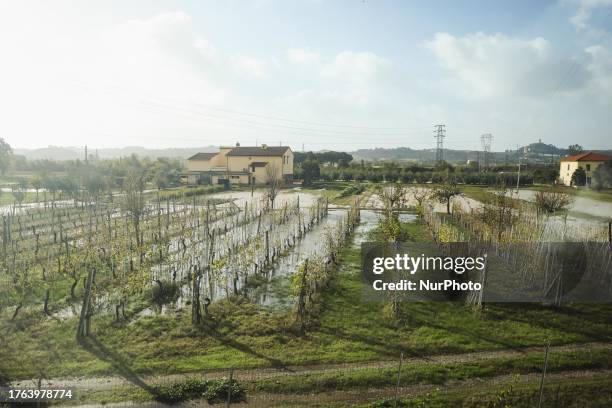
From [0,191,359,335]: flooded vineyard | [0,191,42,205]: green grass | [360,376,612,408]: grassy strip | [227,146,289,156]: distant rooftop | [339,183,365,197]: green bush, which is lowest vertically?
[360,376,612,408]: grassy strip

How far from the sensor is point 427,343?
8.63m

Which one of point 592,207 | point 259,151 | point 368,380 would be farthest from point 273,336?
point 259,151

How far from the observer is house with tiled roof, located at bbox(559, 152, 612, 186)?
41.6 meters

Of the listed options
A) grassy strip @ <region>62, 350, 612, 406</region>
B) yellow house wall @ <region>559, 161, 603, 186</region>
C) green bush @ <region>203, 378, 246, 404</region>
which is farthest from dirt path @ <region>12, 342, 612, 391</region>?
yellow house wall @ <region>559, 161, 603, 186</region>

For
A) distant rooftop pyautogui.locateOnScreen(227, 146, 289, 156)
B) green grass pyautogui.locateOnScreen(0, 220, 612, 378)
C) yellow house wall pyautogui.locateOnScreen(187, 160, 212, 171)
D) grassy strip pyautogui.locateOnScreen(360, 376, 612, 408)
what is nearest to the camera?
grassy strip pyautogui.locateOnScreen(360, 376, 612, 408)

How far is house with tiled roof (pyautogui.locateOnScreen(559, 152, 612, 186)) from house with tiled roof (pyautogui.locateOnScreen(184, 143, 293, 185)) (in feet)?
98.0

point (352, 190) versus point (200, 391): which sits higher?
point (352, 190)

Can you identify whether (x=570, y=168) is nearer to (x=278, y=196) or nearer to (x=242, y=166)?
(x=278, y=196)

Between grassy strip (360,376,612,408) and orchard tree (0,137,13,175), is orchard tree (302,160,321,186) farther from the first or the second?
grassy strip (360,376,612,408)

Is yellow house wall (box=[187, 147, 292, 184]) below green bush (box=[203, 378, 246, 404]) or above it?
above

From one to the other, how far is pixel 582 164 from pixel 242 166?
3688cm

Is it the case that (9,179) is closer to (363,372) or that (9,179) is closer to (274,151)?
(274,151)

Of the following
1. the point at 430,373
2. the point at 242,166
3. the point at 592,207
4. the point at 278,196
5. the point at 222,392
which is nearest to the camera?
the point at 222,392

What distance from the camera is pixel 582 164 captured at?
142ft
